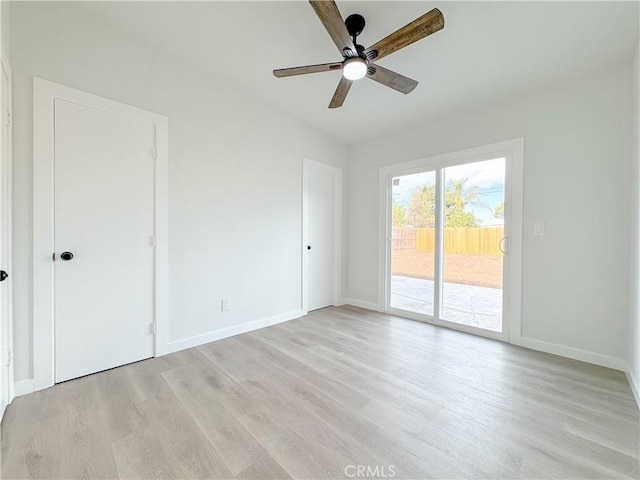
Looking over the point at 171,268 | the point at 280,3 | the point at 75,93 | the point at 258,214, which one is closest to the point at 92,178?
the point at 75,93

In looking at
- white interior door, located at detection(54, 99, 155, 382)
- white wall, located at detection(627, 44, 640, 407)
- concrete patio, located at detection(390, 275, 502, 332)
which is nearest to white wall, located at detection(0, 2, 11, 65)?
white interior door, located at detection(54, 99, 155, 382)

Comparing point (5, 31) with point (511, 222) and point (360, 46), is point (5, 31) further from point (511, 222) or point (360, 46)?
point (511, 222)

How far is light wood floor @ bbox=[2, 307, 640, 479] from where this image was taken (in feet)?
4.17

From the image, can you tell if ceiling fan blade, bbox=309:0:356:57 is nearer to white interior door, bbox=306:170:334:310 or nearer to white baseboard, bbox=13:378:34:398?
white interior door, bbox=306:170:334:310

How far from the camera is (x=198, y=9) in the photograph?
1952 mm

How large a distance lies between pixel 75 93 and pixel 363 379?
10.2 feet

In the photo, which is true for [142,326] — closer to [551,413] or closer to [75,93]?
[75,93]

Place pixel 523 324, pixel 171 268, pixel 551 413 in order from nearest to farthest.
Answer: pixel 551 413, pixel 171 268, pixel 523 324

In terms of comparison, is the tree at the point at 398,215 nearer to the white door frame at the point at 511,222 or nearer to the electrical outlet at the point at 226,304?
the white door frame at the point at 511,222

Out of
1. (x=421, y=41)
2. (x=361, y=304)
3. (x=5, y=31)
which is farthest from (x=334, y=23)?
(x=361, y=304)

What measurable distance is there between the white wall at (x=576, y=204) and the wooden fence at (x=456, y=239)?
295mm

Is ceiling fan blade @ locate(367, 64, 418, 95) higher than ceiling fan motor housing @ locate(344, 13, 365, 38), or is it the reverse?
ceiling fan motor housing @ locate(344, 13, 365, 38)

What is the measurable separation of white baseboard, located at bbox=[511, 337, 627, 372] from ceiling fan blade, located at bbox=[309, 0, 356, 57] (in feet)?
10.1

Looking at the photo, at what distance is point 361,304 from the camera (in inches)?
163
